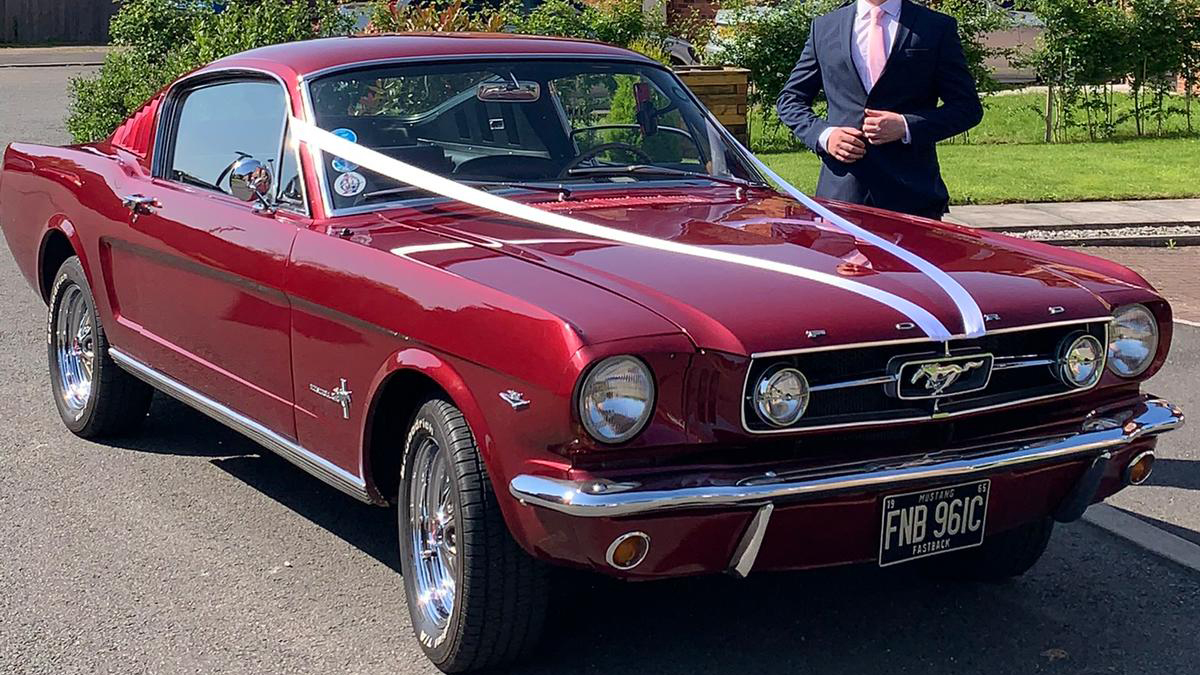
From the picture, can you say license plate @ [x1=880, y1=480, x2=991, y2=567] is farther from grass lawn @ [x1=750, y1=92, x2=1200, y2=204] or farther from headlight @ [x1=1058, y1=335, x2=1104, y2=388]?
grass lawn @ [x1=750, y1=92, x2=1200, y2=204]

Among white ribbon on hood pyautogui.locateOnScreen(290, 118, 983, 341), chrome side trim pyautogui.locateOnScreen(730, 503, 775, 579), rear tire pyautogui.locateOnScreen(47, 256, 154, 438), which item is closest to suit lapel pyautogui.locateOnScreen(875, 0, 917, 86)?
white ribbon on hood pyautogui.locateOnScreen(290, 118, 983, 341)

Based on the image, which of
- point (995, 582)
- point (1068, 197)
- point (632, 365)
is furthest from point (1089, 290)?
point (1068, 197)

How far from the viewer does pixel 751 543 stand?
366 cm

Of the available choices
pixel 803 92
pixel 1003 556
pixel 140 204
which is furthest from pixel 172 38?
pixel 1003 556

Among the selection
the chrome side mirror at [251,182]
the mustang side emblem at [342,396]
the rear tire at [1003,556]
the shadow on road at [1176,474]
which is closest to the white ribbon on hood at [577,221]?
the chrome side mirror at [251,182]

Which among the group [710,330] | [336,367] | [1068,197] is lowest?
[1068,197]

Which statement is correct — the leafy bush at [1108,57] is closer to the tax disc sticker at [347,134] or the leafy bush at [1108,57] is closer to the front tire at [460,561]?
the tax disc sticker at [347,134]

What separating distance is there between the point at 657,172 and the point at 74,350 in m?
2.87

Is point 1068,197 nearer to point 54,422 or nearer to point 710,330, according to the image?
point 54,422

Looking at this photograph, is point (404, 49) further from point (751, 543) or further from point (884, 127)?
point (751, 543)

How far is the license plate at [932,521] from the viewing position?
3840 mm

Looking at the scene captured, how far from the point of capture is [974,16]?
17.9 m

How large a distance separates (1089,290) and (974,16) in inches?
571

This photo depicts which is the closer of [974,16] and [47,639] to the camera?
[47,639]
